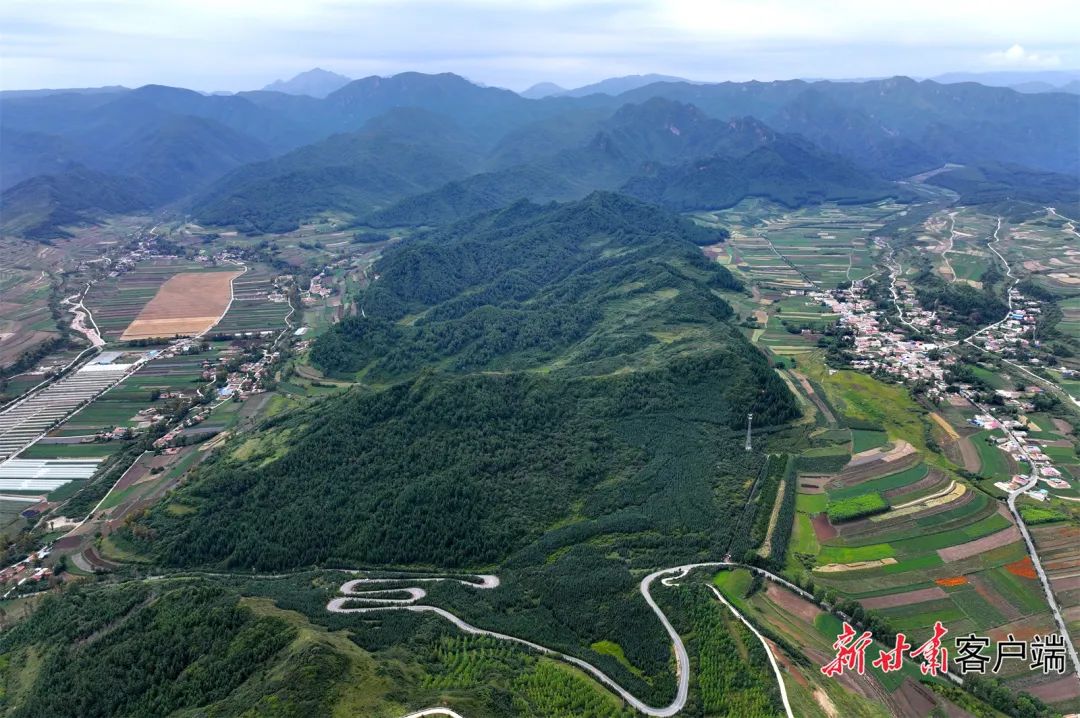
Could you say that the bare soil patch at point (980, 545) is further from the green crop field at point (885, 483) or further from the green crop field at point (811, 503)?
the green crop field at point (811, 503)

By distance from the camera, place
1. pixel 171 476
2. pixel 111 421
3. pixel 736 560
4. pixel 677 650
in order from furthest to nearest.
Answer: pixel 111 421 < pixel 171 476 < pixel 736 560 < pixel 677 650

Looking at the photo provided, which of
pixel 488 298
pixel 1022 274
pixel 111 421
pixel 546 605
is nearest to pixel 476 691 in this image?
pixel 546 605

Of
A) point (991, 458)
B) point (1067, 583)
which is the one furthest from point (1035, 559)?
point (991, 458)

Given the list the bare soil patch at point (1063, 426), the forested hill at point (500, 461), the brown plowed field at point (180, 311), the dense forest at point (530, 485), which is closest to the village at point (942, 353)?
the bare soil patch at point (1063, 426)

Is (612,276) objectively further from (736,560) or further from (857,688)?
(857,688)

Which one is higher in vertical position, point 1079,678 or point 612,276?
point 612,276

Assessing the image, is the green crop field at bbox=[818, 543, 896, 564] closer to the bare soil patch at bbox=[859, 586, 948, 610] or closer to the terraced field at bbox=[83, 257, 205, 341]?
the bare soil patch at bbox=[859, 586, 948, 610]
